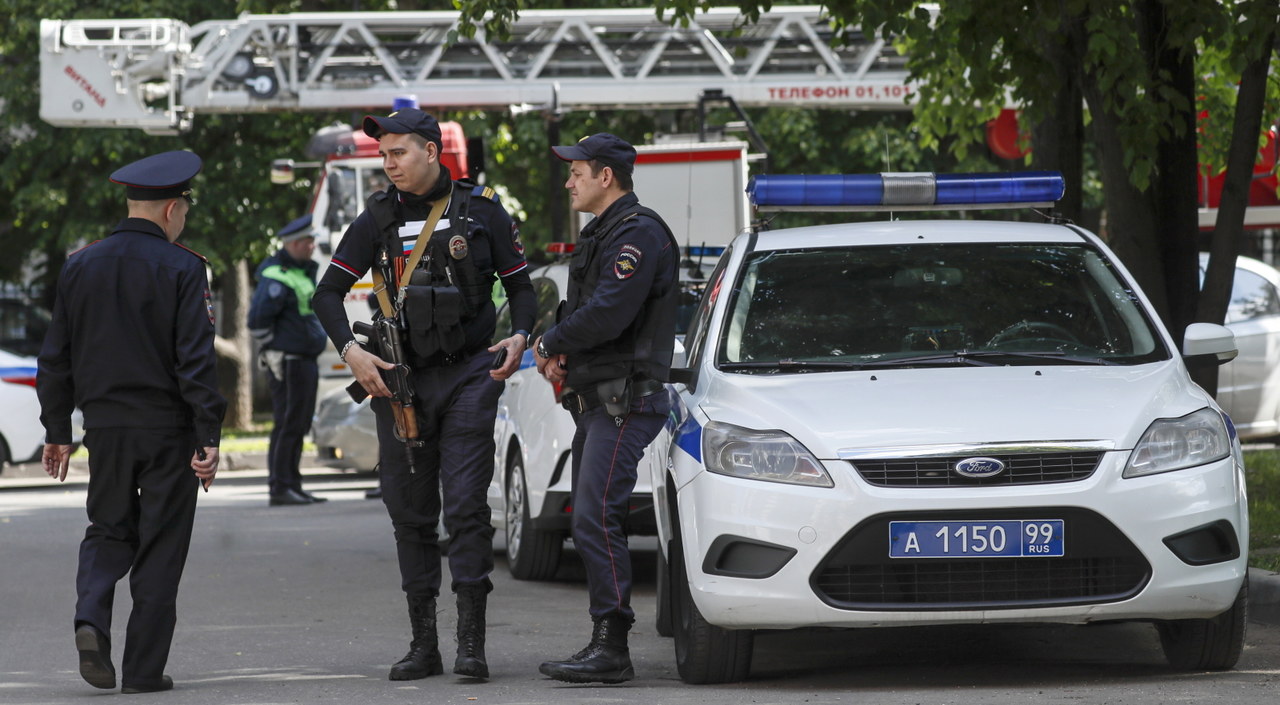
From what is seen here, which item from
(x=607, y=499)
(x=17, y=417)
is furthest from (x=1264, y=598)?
(x=17, y=417)

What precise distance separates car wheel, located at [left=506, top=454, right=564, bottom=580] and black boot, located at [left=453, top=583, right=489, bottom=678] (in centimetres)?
287

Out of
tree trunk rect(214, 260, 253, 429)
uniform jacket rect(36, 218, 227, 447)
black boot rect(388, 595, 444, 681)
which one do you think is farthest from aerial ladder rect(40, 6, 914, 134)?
black boot rect(388, 595, 444, 681)

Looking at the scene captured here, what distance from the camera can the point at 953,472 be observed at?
18.7 feet

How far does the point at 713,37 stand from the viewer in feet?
57.2

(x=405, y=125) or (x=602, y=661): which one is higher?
(x=405, y=125)

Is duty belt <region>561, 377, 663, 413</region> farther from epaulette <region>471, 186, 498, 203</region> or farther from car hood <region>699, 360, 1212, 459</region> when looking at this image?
epaulette <region>471, 186, 498, 203</region>

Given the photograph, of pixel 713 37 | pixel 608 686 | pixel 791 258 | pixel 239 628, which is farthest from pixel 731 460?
pixel 713 37

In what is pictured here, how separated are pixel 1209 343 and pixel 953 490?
58.1 inches

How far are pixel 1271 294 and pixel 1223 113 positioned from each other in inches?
60.9

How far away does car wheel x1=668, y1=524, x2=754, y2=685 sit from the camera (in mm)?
6062

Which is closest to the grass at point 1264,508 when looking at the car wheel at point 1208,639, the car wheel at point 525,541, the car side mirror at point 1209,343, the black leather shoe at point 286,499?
the car side mirror at point 1209,343

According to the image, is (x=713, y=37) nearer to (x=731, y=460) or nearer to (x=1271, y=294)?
(x=1271, y=294)

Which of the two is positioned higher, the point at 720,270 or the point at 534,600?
the point at 720,270

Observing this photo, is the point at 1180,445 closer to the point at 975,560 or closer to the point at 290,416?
the point at 975,560
